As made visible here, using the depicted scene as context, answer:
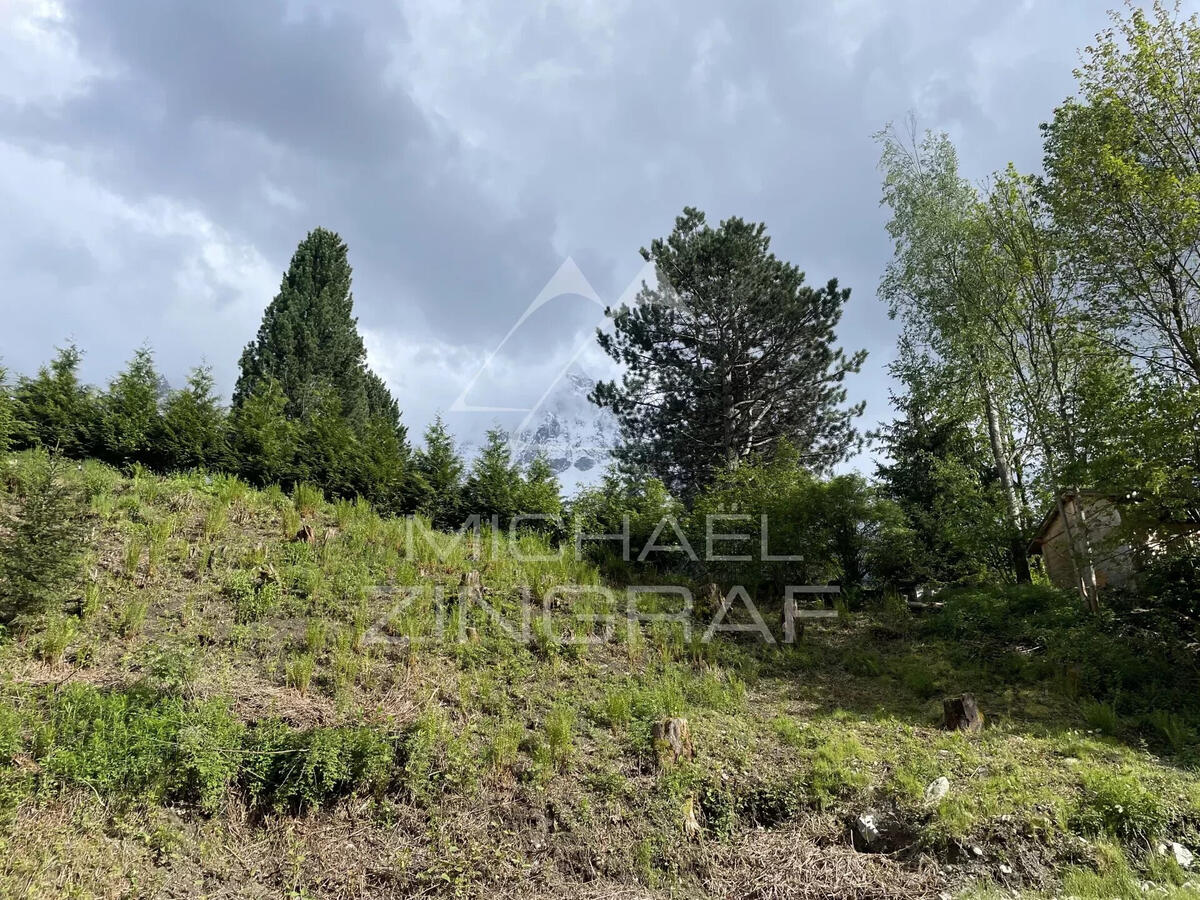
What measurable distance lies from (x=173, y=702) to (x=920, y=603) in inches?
365

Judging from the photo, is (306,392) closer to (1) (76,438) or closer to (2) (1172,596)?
(1) (76,438)

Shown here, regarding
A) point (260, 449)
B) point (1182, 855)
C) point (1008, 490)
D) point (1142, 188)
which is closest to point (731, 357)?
point (1008, 490)

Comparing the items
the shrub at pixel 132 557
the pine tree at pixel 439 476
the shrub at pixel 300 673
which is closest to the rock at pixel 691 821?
the shrub at pixel 300 673

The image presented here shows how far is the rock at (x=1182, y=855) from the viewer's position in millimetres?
3490

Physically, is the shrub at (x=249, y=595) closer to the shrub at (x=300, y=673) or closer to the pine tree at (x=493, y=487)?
the shrub at (x=300, y=673)

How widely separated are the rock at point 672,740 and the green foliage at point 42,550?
486 cm

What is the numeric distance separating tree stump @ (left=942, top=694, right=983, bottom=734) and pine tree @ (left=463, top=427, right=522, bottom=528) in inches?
262

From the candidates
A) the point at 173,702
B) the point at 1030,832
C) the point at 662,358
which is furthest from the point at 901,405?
the point at 173,702

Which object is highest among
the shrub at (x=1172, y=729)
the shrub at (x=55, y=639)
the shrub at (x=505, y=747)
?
the shrub at (x=55, y=639)

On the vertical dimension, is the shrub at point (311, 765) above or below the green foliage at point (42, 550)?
below

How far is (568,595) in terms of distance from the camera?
7609 millimetres

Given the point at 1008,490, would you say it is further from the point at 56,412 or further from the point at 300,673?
the point at 56,412

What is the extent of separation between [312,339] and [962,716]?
1672 cm

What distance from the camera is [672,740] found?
15.3ft
